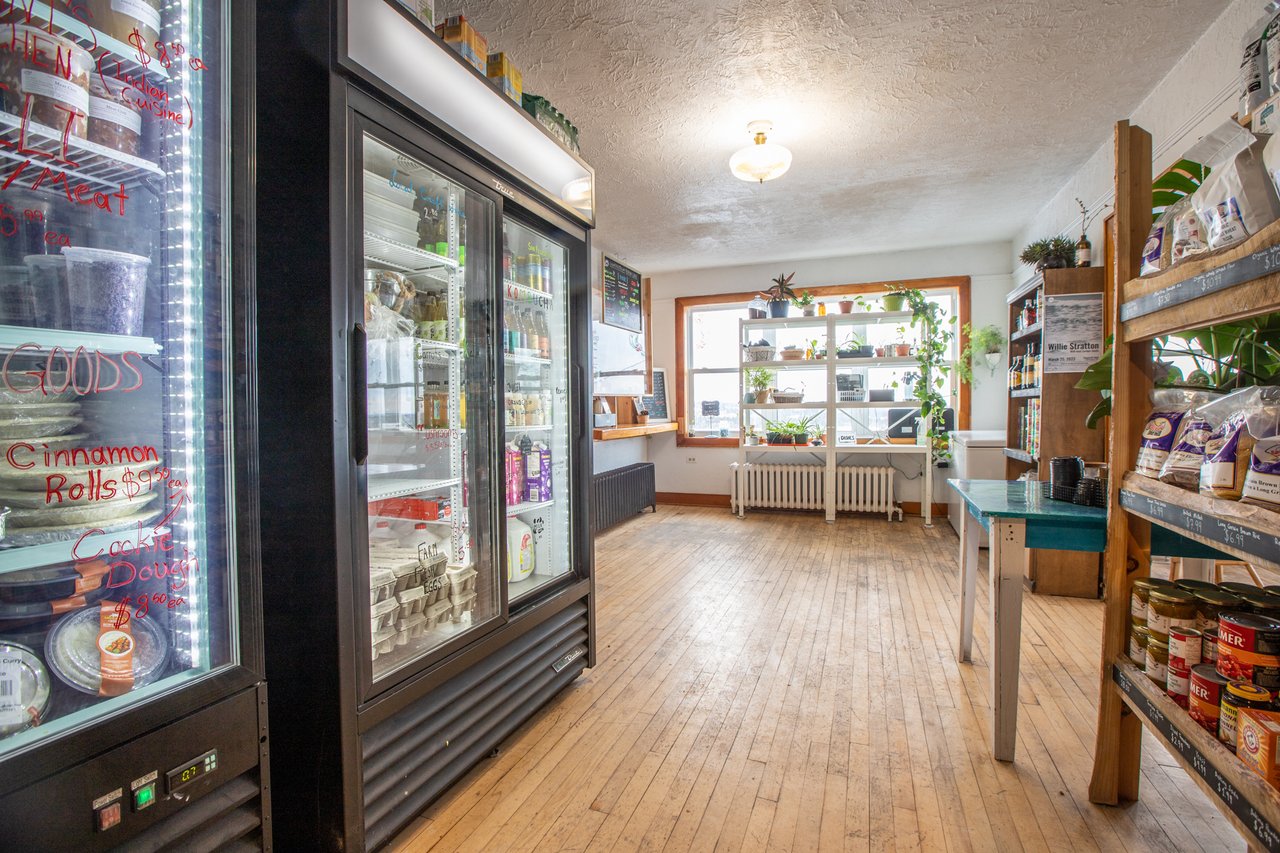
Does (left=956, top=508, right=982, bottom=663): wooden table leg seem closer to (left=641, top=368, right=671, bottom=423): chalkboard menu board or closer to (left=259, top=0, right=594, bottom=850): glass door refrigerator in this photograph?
(left=259, top=0, right=594, bottom=850): glass door refrigerator

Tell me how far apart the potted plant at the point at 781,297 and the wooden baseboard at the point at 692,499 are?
7.25 ft

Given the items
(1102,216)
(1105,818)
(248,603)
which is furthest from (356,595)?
(1102,216)

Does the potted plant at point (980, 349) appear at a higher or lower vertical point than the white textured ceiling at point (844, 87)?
lower

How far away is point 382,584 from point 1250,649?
2.10m

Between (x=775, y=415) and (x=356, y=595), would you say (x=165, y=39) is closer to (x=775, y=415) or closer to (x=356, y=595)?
(x=356, y=595)

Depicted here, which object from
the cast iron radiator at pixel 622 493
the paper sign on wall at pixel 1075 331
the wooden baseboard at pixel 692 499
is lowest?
the wooden baseboard at pixel 692 499

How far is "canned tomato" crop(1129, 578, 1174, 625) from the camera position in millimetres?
1561

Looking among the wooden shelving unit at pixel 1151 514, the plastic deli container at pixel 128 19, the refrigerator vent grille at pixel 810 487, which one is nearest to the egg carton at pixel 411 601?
the plastic deli container at pixel 128 19

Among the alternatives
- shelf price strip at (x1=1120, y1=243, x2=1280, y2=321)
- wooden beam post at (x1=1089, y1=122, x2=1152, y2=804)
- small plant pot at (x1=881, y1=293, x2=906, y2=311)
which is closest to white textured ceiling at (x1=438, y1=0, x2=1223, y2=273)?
small plant pot at (x1=881, y1=293, x2=906, y2=311)

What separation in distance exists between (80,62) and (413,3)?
88cm

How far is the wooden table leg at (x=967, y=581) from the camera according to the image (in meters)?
2.57

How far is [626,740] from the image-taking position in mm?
2113

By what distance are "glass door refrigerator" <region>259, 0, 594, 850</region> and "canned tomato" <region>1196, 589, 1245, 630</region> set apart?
6.23 ft

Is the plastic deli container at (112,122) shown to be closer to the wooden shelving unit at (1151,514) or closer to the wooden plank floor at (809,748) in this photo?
the wooden plank floor at (809,748)
